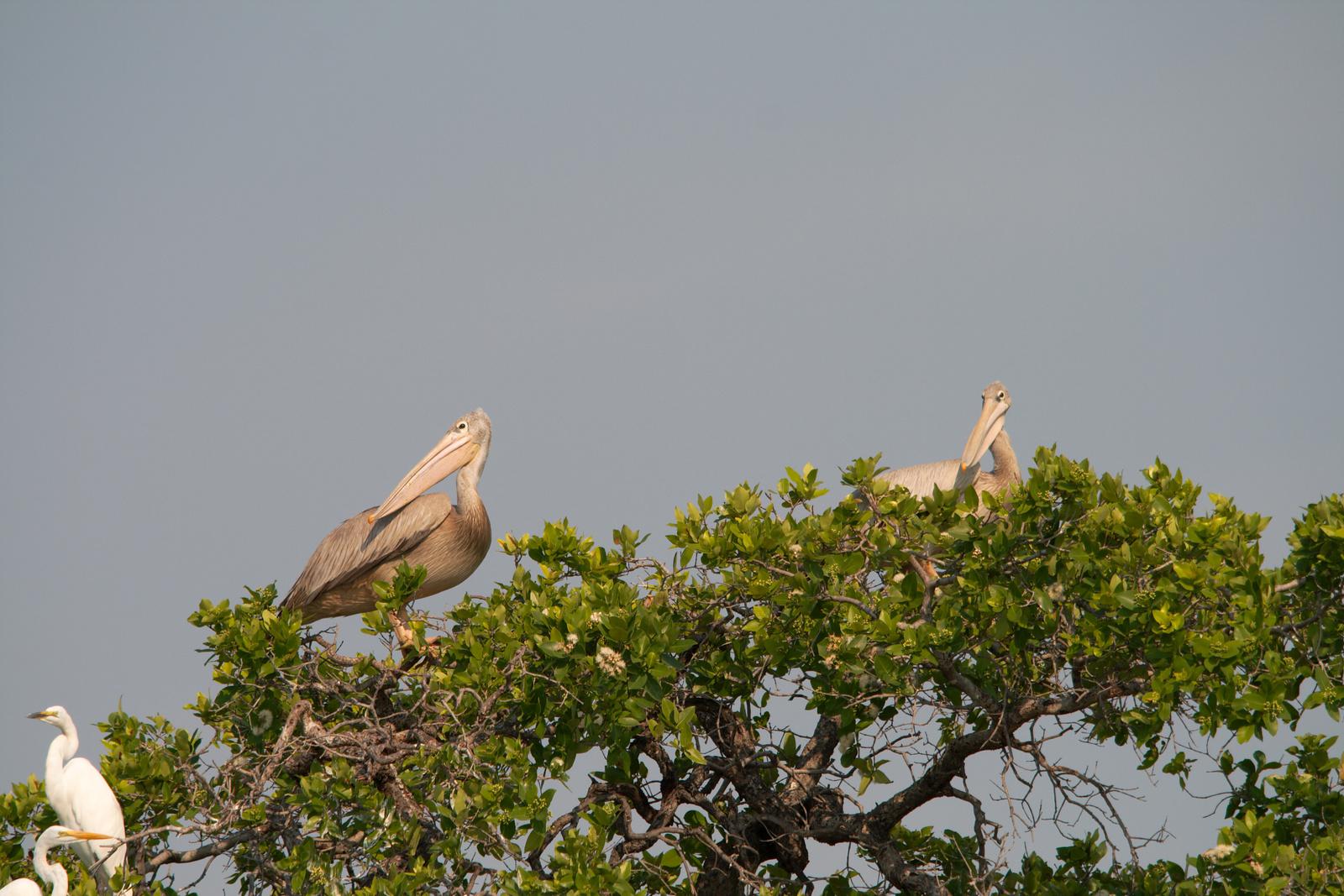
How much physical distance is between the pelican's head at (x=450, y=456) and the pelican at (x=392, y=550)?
2 cm

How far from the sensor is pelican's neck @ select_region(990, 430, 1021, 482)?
452 inches

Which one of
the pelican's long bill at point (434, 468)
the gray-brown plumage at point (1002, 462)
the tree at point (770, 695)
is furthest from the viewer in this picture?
the gray-brown plumage at point (1002, 462)

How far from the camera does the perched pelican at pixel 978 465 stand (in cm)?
1073

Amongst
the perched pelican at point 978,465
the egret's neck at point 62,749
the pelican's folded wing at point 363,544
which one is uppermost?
the perched pelican at point 978,465

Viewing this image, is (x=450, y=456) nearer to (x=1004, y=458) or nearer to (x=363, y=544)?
(x=363, y=544)

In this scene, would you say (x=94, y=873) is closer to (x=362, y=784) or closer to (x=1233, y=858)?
(x=362, y=784)

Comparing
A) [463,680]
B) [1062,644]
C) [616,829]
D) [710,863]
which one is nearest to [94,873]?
[463,680]

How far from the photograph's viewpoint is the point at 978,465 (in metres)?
11.2

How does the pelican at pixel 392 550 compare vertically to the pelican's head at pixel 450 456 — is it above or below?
below

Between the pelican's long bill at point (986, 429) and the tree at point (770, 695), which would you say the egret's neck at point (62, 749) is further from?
the pelican's long bill at point (986, 429)

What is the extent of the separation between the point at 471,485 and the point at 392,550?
1.00 meters

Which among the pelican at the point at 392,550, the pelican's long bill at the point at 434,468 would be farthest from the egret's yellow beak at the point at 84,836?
the pelican's long bill at the point at 434,468

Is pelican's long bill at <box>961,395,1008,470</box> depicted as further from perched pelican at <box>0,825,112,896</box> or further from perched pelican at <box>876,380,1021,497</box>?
perched pelican at <box>0,825,112,896</box>

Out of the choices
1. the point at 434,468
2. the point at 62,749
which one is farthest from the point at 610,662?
the point at 434,468
